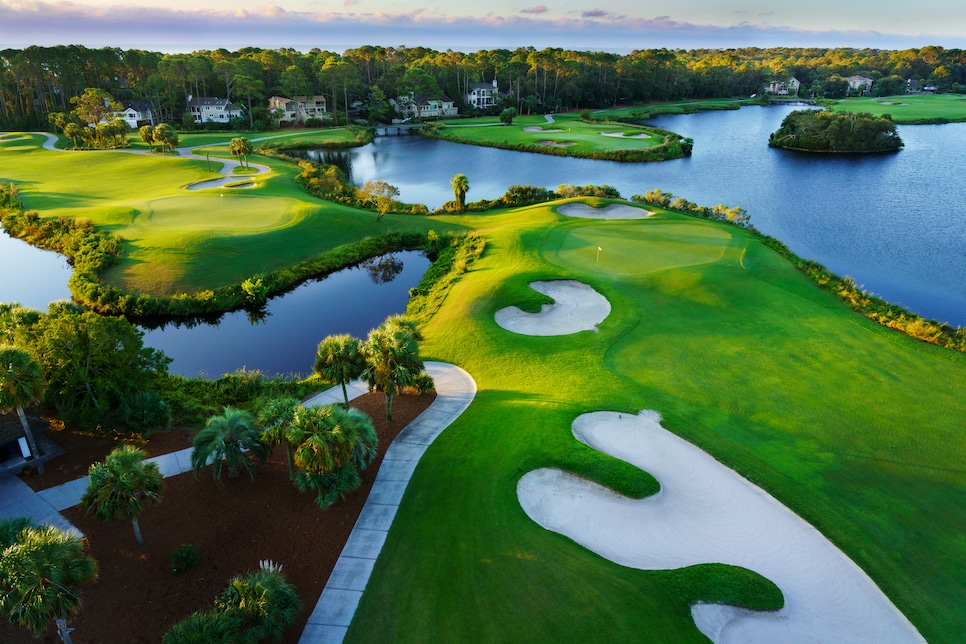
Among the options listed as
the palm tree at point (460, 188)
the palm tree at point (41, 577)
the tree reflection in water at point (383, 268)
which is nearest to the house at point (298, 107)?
the palm tree at point (460, 188)

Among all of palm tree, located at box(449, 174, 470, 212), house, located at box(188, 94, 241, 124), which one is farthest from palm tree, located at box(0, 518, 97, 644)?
house, located at box(188, 94, 241, 124)

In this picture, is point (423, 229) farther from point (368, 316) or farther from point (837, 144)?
point (837, 144)

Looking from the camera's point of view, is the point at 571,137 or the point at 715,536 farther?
the point at 571,137

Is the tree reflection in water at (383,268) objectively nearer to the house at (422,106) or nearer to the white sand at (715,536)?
the white sand at (715,536)

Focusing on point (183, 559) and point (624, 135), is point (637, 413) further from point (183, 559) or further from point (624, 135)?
point (624, 135)

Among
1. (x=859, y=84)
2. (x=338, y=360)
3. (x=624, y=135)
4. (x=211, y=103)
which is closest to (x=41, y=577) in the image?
(x=338, y=360)

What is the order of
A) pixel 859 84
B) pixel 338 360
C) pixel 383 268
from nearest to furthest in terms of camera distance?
pixel 338 360 → pixel 383 268 → pixel 859 84
